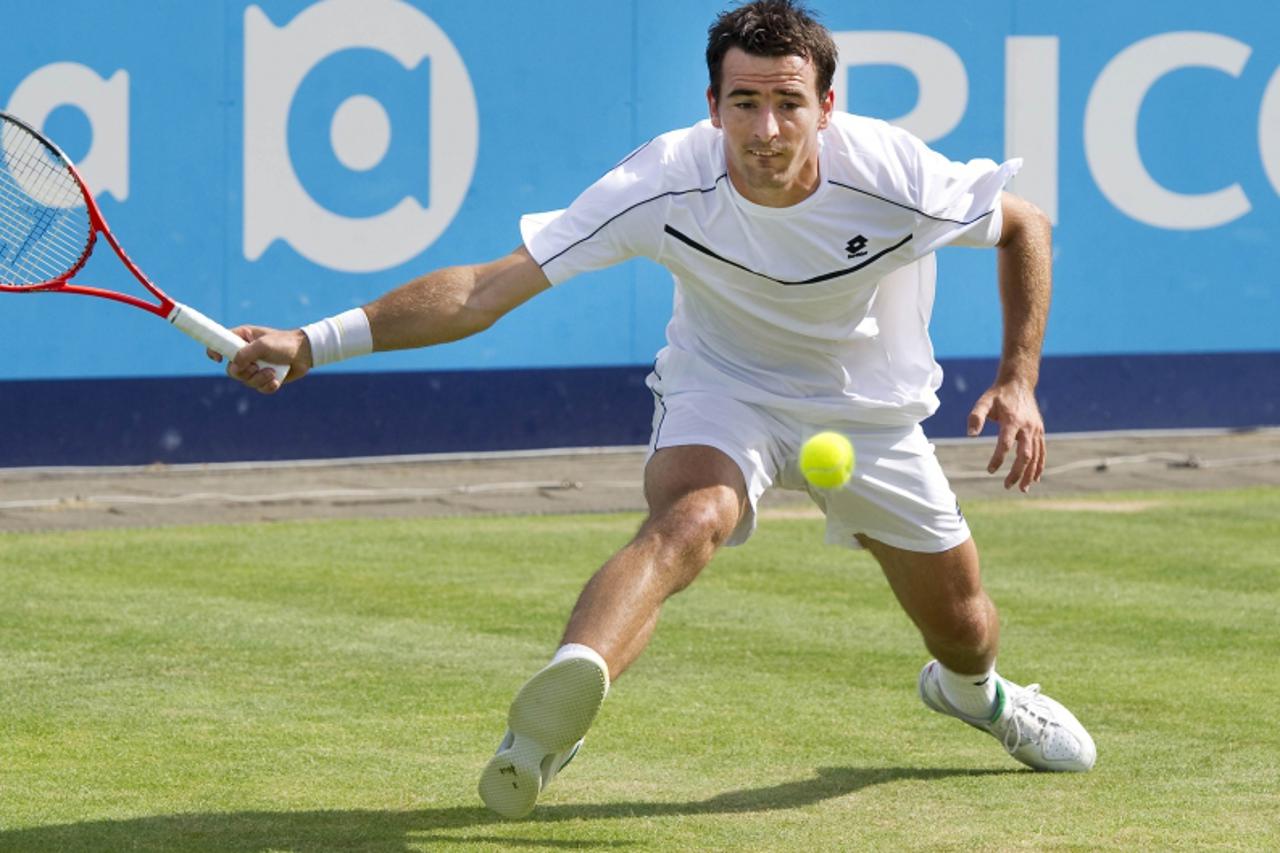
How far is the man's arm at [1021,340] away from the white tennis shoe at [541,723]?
111 centimetres

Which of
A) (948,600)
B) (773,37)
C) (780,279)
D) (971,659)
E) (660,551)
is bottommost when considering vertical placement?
(971,659)

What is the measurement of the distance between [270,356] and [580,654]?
42.2 inches

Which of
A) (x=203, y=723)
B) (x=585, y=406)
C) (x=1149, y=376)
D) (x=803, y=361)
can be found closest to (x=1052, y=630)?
(x=803, y=361)

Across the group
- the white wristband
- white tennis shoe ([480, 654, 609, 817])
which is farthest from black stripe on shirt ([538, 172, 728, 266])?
white tennis shoe ([480, 654, 609, 817])

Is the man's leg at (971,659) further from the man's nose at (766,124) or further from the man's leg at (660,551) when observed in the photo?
the man's nose at (766,124)

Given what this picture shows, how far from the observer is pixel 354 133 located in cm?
1154

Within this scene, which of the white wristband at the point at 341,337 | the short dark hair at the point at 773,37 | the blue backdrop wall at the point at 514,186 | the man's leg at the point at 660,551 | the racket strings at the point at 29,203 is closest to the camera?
the man's leg at the point at 660,551

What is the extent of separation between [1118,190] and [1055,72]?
0.81 metres

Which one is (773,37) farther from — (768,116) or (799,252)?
(799,252)

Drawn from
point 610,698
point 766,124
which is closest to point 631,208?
point 766,124

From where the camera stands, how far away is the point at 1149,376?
13.2 m

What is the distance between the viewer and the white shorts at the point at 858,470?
5.02 m

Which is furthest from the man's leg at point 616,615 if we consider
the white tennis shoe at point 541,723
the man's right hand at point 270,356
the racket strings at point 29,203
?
the racket strings at point 29,203

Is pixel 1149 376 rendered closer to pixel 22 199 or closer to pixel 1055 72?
pixel 1055 72
